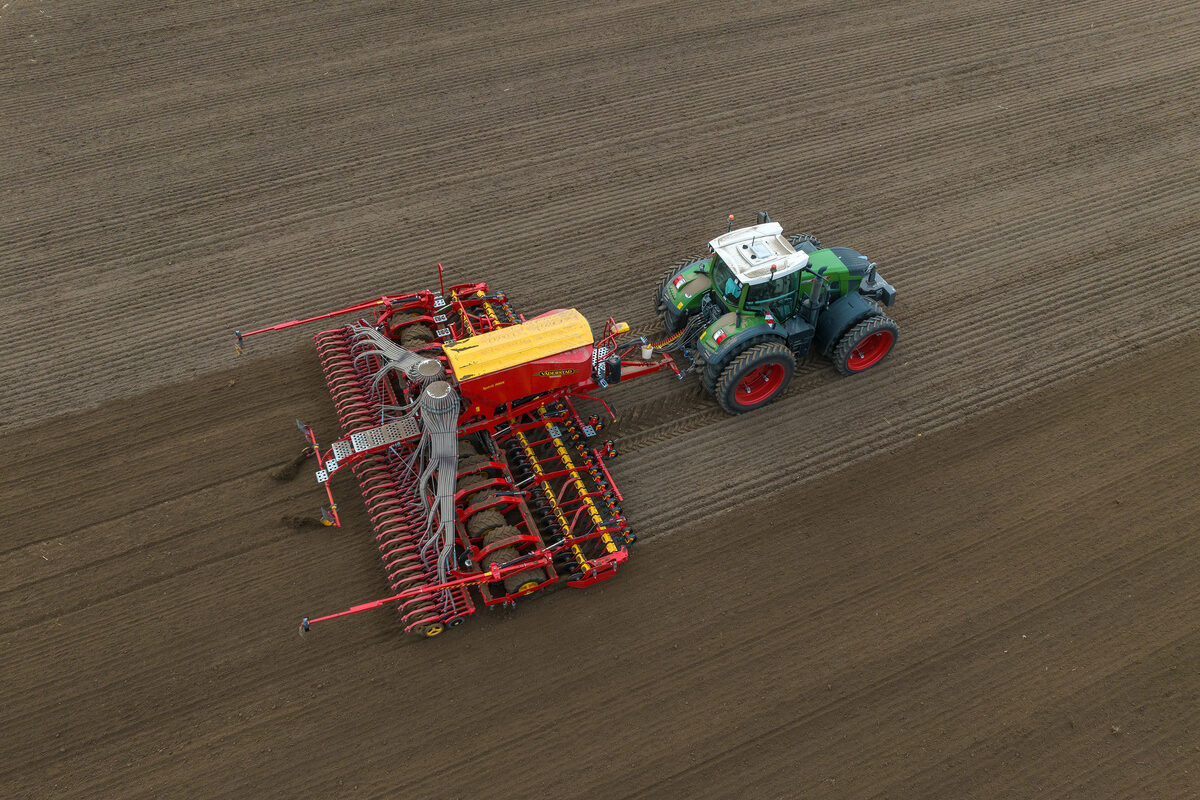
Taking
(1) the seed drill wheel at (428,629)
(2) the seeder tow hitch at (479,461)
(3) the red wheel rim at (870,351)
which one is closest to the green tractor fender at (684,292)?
(2) the seeder tow hitch at (479,461)

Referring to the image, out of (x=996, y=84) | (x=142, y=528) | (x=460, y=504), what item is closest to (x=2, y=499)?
(x=142, y=528)

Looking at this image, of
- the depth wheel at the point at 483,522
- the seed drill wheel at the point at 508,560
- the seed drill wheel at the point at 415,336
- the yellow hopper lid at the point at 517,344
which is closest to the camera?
the seed drill wheel at the point at 508,560

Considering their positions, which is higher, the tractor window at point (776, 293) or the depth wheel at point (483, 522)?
the tractor window at point (776, 293)

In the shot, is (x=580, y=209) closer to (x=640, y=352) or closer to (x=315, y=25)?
(x=640, y=352)

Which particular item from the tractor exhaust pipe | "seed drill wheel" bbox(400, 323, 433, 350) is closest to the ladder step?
"seed drill wheel" bbox(400, 323, 433, 350)

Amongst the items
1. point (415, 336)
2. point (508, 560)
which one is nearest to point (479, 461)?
point (508, 560)

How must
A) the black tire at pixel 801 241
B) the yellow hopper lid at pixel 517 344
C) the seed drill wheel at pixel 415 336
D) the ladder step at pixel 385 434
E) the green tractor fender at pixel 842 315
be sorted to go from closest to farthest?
the yellow hopper lid at pixel 517 344, the ladder step at pixel 385 434, the seed drill wheel at pixel 415 336, the green tractor fender at pixel 842 315, the black tire at pixel 801 241

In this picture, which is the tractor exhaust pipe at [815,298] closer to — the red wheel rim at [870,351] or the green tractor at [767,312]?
the green tractor at [767,312]

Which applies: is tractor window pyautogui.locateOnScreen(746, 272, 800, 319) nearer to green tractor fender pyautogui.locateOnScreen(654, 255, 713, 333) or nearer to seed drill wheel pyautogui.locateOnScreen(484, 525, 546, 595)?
green tractor fender pyautogui.locateOnScreen(654, 255, 713, 333)
